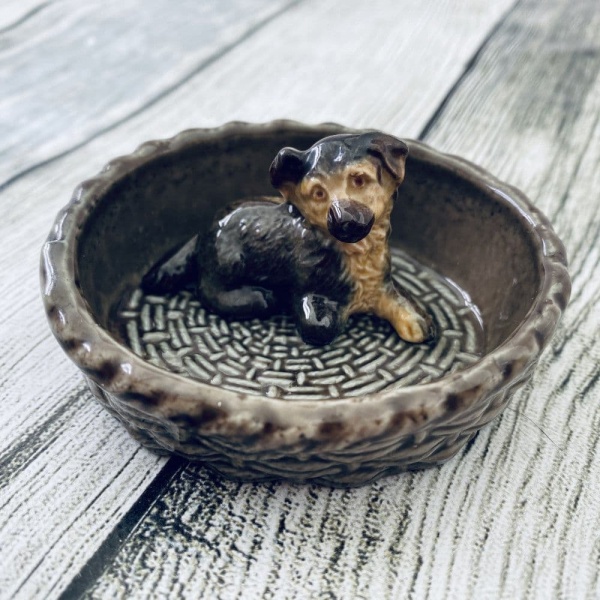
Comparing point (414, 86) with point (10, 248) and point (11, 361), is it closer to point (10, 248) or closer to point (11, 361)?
point (10, 248)

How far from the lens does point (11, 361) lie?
0.73 meters

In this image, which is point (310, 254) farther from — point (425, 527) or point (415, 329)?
point (425, 527)

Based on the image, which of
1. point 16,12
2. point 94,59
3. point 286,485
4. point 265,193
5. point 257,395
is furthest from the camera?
point 16,12

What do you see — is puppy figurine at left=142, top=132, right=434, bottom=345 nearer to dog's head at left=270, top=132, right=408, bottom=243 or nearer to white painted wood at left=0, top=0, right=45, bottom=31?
dog's head at left=270, top=132, right=408, bottom=243

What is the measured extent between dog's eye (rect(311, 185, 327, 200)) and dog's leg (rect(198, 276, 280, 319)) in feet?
0.40

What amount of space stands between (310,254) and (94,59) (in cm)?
81

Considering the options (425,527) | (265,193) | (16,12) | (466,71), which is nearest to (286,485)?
(425,527)

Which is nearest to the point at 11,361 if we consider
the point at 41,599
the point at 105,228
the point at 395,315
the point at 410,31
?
the point at 105,228

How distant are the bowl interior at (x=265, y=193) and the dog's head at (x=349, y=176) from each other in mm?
167

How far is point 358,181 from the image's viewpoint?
622 mm

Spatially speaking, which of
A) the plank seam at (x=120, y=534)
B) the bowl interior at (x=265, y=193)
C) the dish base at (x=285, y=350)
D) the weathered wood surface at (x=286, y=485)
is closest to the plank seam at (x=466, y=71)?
the weathered wood surface at (x=286, y=485)

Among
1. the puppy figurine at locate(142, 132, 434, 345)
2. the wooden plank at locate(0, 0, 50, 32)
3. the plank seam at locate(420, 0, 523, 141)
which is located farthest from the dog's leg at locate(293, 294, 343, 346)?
the wooden plank at locate(0, 0, 50, 32)

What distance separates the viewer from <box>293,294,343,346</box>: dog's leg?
2.25 ft

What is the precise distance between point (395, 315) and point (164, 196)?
292 mm
